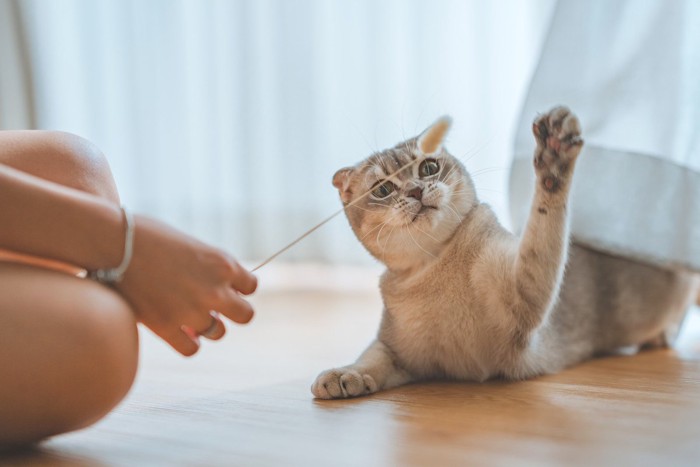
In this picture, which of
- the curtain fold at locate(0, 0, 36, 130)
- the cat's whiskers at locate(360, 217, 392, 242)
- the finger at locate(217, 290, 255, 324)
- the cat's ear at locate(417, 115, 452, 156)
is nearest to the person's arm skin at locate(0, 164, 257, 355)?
the finger at locate(217, 290, 255, 324)

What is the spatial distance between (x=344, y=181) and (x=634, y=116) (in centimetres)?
74

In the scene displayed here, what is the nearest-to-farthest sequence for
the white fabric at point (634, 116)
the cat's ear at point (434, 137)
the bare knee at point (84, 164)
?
1. the bare knee at point (84, 164)
2. the cat's ear at point (434, 137)
3. the white fabric at point (634, 116)

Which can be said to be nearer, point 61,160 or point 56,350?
point 56,350

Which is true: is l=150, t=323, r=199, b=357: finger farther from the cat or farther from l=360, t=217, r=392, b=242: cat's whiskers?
l=360, t=217, r=392, b=242: cat's whiskers

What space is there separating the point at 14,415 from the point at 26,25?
3358 mm

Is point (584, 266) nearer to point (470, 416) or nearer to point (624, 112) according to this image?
point (624, 112)

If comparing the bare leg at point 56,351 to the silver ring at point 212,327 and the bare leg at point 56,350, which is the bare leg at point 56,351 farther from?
the silver ring at point 212,327

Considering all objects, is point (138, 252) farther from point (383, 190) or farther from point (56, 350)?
point (383, 190)

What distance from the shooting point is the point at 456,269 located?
1.45 m

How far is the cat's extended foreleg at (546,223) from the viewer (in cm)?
126

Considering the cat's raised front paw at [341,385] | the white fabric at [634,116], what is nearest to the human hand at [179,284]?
the cat's raised front paw at [341,385]

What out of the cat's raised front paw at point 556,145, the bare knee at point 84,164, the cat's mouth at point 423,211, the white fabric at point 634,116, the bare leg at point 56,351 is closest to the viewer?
the bare leg at point 56,351

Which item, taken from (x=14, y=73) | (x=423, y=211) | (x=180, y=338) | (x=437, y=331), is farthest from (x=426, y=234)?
(x=14, y=73)

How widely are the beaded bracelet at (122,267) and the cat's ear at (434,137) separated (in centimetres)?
70
